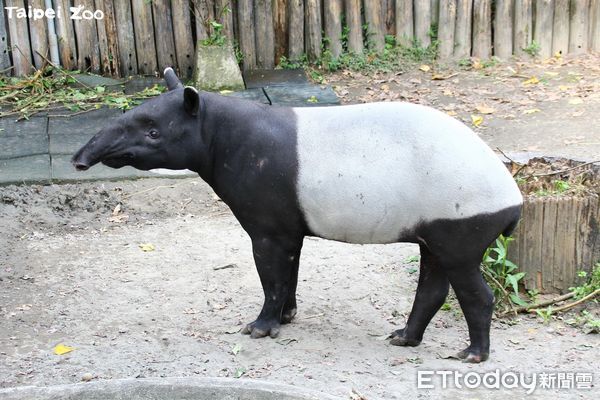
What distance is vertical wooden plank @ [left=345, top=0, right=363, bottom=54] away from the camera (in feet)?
35.2

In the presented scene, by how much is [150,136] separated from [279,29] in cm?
627

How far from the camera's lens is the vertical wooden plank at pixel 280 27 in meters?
10.6

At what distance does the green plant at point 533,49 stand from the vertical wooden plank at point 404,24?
1.45m

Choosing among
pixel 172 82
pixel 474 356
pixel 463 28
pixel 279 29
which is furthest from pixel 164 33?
pixel 474 356

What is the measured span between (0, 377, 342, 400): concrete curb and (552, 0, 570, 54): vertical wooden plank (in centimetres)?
831

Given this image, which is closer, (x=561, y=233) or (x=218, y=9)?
(x=561, y=233)

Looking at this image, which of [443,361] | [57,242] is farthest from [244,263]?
[443,361]

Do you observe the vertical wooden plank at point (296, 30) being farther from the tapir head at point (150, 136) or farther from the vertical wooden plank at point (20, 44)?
the tapir head at point (150, 136)

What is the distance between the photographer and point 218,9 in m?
10.4

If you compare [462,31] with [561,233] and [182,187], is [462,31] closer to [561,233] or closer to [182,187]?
[182,187]

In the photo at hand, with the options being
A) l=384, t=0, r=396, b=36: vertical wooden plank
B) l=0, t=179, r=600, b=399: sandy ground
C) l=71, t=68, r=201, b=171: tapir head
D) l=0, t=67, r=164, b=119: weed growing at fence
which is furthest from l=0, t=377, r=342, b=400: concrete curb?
l=384, t=0, r=396, b=36: vertical wooden plank

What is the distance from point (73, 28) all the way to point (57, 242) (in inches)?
170

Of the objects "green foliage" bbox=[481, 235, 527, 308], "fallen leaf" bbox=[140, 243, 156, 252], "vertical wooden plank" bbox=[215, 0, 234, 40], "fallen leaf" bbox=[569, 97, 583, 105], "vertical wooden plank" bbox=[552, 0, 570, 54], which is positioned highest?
"vertical wooden plank" bbox=[215, 0, 234, 40]

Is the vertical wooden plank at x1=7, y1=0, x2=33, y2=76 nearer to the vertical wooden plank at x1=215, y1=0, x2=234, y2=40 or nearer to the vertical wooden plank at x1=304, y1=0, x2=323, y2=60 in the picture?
the vertical wooden plank at x1=215, y1=0, x2=234, y2=40
